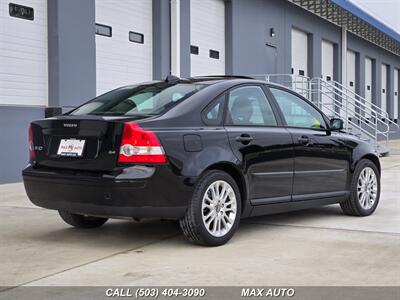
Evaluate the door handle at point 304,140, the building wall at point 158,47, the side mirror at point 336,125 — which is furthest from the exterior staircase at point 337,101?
the door handle at point 304,140

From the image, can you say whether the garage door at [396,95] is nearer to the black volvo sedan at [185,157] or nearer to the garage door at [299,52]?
the garage door at [299,52]

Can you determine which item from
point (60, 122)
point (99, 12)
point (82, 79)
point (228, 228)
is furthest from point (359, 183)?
point (99, 12)

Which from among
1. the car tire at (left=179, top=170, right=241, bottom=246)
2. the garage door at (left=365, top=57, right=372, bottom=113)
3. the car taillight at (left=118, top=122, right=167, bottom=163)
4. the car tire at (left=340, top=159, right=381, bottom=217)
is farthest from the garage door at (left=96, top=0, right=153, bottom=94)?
the garage door at (left=365, top=57, right=372, bottom=113)

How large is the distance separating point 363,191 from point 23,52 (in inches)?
267

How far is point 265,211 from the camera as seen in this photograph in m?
6.22

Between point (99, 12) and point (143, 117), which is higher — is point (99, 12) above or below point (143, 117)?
above

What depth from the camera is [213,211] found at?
221 inches

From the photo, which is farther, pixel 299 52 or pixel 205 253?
pixel 299 52

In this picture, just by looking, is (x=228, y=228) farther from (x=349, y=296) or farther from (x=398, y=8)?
(x=398, y=8)

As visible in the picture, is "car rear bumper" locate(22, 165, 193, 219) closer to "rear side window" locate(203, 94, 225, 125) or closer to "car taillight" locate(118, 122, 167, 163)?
"car taillight" locate(118, 122, 167, 163)

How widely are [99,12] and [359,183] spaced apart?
768cm

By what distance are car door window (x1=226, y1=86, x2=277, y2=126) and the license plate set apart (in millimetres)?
1399

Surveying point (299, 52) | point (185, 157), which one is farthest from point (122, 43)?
point (299, 52)

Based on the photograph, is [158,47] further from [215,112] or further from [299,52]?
[299,52]
